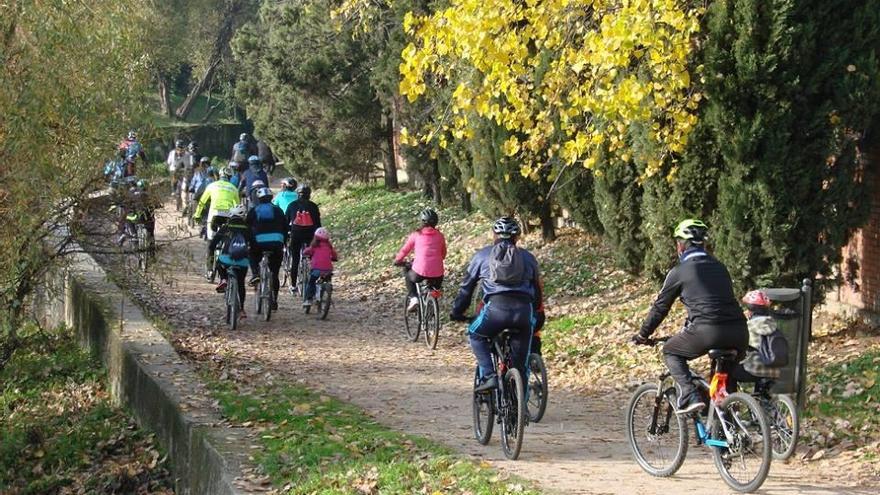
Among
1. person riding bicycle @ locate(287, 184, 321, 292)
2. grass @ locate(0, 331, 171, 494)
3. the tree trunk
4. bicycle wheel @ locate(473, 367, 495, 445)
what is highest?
the tree trunk

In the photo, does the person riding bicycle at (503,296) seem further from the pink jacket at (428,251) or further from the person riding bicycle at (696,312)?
the pink jacket at (428,251)

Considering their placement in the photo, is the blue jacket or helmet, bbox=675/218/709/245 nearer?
helmet, bbox=675/218/709/245

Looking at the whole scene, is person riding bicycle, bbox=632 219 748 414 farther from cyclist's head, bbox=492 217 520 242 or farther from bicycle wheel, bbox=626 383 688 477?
cyclist's head, bbox=492 217 520 242

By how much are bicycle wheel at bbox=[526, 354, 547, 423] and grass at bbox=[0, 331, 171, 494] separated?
11.0 ft

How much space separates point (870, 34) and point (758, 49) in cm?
105

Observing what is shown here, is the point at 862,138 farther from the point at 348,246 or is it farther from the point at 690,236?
the point at 348,246

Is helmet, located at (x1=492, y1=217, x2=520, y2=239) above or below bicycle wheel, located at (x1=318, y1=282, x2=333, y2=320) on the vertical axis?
above

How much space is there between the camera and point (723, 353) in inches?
349

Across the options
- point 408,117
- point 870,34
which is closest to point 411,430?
point 870,34

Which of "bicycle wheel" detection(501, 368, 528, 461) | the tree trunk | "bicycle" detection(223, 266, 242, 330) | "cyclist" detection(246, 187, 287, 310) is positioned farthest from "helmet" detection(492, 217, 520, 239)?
the tree trunk

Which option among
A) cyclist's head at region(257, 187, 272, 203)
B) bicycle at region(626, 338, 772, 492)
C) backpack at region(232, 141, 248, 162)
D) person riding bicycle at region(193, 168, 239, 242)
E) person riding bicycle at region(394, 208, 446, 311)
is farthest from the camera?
backpack at region(232, 141, 248, 162)

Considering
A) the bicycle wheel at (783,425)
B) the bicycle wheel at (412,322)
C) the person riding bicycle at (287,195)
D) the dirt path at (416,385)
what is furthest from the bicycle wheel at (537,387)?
the person riding bicycle at (287,195)

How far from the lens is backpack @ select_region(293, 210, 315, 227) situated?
1927cm

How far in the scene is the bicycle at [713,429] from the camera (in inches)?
329
